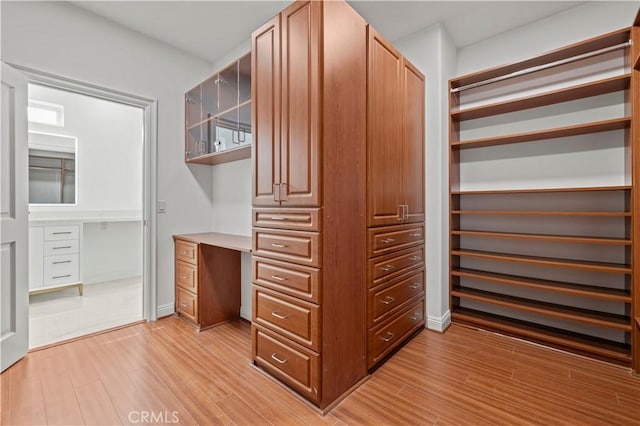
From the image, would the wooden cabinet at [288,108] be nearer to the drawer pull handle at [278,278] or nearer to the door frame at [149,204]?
the drawer pull handle at [278,278]

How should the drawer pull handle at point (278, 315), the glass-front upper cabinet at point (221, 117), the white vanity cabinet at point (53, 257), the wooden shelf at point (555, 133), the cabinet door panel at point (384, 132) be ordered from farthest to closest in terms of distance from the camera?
the white vanity cabinet at point (53, 257) → the glass-front upper cabinet at point (221, 117) → the wooden shelf at point (555, 133) → the cabinet door panel at point (384, 132) → the drawer pull handle at point (278, 315)

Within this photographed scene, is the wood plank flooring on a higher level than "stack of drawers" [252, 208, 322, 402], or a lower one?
lower

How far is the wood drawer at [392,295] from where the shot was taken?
1973 mm

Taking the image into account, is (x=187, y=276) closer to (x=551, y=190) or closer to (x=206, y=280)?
(x=206, y=280)

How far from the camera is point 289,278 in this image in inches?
68.6

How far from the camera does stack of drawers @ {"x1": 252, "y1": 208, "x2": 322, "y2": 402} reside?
5.28 feet

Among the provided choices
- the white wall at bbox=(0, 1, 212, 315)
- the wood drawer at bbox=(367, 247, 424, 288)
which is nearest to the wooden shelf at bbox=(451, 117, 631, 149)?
the wood drawer at bbox=(367, 247, 424, 288)

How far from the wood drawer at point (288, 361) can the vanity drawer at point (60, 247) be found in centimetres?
313

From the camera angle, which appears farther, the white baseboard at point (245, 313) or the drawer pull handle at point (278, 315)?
the white baseboard at point (245, 313)

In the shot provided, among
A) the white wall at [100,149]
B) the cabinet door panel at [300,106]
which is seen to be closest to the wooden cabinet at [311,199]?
the cabinet door panel at [300,106]

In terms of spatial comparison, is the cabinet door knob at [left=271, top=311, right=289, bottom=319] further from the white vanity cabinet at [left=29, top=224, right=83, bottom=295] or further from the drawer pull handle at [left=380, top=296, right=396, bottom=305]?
the white vanity cabinet at [left=29, top=224, right=83, bottom=295]

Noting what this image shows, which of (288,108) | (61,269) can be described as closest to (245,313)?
(288,108)

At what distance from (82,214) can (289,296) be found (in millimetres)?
4006

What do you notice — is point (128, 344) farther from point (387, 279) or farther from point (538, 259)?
point (538, 259)
